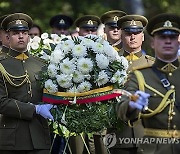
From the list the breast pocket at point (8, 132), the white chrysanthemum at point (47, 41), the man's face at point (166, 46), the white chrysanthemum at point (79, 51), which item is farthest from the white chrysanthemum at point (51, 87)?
the white chrysanthemum at point (47, 41)

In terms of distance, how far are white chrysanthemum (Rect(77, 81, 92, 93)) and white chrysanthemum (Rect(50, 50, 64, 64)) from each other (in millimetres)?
456

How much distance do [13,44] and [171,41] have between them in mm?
3069

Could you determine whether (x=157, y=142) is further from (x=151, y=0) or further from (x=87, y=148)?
(x=151, y=0)

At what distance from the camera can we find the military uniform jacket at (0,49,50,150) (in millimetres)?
11242

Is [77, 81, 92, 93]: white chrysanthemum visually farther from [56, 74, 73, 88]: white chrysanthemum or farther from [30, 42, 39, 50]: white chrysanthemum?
[30, 42, 39, 50]: white chrysanthemum

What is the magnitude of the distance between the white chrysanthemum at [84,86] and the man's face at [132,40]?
154 cm

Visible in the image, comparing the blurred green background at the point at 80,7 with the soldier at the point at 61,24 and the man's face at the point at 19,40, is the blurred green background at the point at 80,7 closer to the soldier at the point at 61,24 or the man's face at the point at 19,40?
the soldier at the point at 61,24

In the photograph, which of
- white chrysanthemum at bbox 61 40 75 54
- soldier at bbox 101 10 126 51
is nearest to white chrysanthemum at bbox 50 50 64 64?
white chrysanthemum at bbox 61 40 75 54

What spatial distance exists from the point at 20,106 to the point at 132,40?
204cm

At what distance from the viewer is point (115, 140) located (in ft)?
37.1

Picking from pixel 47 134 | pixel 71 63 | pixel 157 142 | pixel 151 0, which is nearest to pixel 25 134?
pixel 47 134

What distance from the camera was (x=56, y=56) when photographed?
11.2 metres

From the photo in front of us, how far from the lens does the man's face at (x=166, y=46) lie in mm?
9141

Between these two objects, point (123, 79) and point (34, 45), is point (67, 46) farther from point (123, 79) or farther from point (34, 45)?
point (34, 45)
